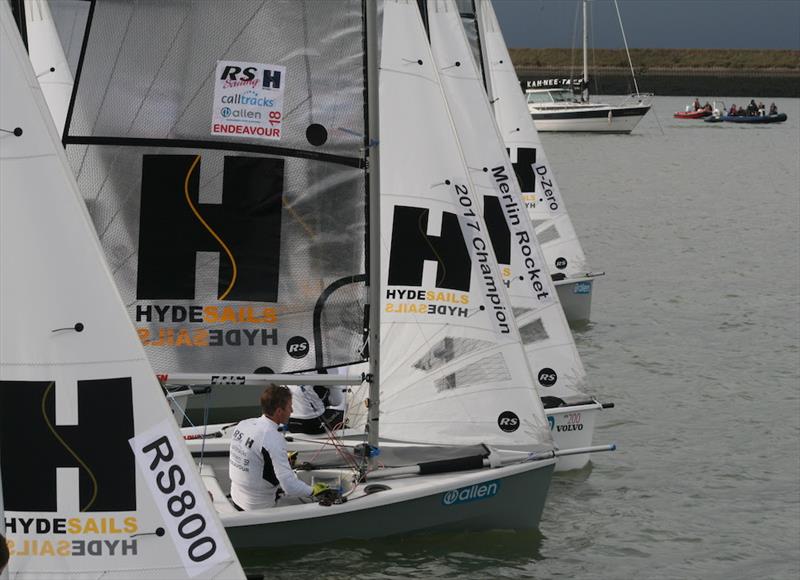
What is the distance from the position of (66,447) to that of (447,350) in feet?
14.0

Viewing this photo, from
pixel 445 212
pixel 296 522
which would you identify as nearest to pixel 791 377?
pixel 445 212

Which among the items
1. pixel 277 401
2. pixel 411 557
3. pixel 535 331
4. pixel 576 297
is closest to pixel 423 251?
pixel 277 401

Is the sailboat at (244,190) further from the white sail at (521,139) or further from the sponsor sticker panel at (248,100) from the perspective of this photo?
the white sail at (521,139)

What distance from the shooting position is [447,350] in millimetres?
9117

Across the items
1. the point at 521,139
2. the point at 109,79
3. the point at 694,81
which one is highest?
the point at 694,81

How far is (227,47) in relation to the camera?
7.92 meters

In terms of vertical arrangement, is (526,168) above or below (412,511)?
above

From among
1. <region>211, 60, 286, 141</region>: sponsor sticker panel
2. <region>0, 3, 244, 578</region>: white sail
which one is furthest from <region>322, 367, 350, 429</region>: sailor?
<region>0, 3, 244, 578</region>: white sail

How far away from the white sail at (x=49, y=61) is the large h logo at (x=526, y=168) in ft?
17.3

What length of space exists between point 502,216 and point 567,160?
31.4 meters

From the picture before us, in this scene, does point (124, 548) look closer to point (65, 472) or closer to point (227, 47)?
point (65, 472)

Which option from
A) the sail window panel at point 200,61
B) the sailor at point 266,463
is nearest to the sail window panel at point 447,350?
the sailor at point 266,463

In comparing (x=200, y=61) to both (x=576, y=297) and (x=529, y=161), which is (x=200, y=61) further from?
(x=576, y=297)

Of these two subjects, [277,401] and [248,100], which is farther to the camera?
[248,100]
